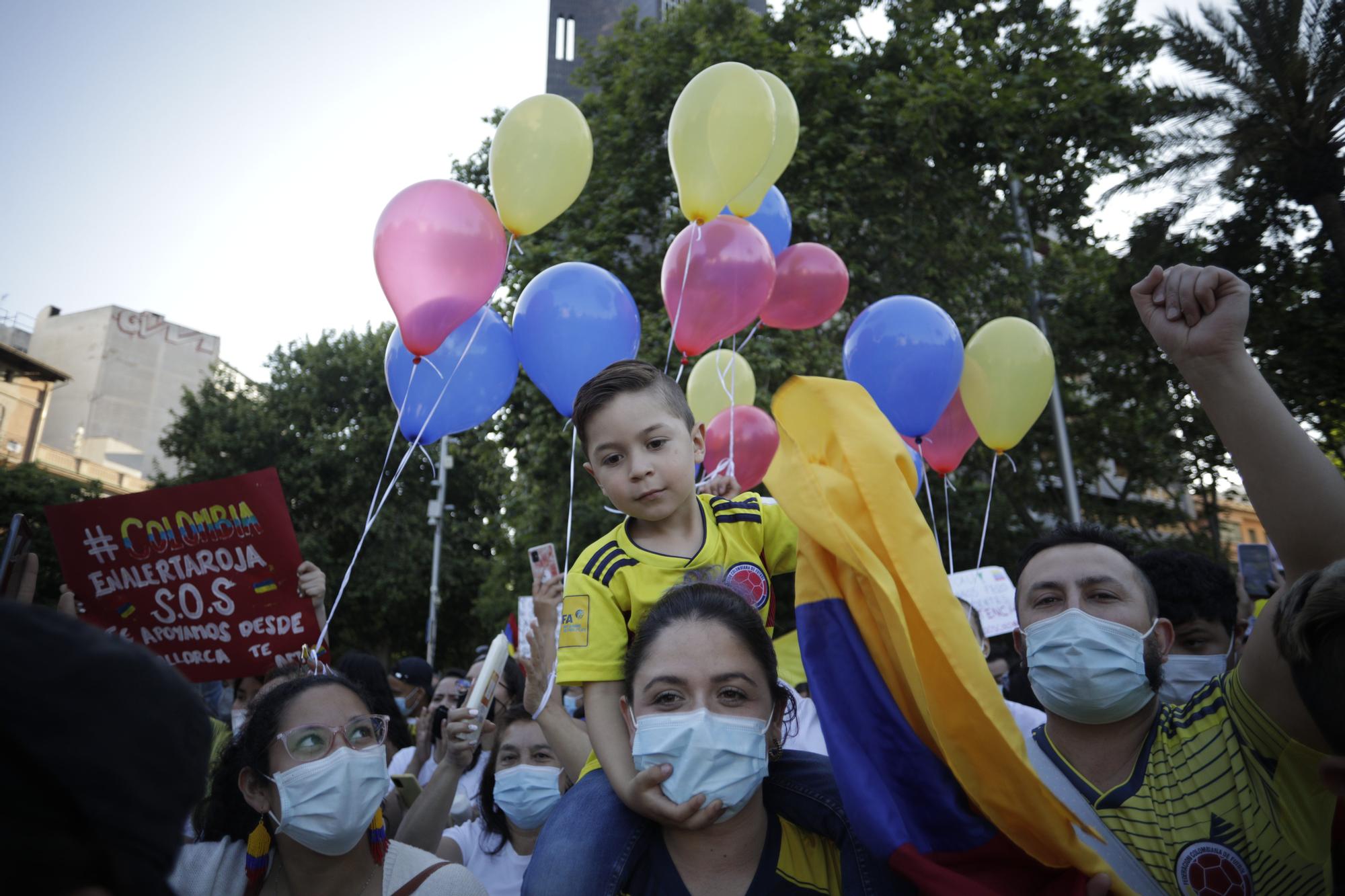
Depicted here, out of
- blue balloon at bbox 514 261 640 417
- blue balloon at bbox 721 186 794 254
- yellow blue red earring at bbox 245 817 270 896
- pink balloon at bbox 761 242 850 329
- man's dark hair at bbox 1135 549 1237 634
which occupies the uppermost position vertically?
blue balloon at bbox 721 186 794 254

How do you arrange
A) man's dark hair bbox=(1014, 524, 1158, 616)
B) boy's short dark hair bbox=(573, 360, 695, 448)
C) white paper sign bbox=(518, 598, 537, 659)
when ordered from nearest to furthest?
man's dark hair bbox=(1014, 524, 1158, 616)
boy's short dark hair bbox=(573, 360, 695, 448)
white paper sign bbox=(518, 598, 537, 659)

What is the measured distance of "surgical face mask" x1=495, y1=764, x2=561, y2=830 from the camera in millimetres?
3721

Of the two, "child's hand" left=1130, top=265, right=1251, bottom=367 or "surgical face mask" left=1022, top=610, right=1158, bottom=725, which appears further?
"surgical face mask" left=1022, top=610, right=1158, bottom=725

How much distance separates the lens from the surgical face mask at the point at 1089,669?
7.83 feet

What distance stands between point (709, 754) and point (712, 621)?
0.30 meters

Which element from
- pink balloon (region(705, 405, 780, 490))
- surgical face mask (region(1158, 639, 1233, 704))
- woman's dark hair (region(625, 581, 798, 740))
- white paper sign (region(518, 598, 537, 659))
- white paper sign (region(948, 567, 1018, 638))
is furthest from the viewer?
white paper sign (region(948, 567, 1018, 638))

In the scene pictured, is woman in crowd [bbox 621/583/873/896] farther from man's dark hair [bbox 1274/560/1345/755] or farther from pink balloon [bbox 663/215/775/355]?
pink balloon [bbox 663/215/775/355]

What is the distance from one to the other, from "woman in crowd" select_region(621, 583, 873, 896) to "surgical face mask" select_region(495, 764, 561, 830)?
181 centimetres

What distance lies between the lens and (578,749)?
308 cm

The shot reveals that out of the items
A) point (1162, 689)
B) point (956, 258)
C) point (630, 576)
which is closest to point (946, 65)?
point (956, 258)

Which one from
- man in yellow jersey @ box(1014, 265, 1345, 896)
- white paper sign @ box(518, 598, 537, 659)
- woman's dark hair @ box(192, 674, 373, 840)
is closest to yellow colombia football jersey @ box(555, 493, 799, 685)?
man in yellow jersey @ box(1014, 265, 1345, 896)

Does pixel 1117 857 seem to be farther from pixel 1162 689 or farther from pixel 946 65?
pixel 946 65

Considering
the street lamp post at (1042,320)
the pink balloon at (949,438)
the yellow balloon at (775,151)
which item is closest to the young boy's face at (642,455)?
the yellow balloon at (775,151)

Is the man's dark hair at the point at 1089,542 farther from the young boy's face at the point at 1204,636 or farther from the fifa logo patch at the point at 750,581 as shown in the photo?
the young boy's face at the point at 1204,636
